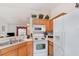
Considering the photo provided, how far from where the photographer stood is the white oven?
12.8 feet

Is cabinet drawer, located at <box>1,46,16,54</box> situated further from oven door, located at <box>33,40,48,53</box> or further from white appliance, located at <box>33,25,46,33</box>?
white appliance, located at <box>33,25,46,33</box>

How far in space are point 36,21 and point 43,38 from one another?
0.61 m

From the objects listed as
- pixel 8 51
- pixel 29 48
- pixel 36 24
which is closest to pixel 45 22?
pixel 36 24

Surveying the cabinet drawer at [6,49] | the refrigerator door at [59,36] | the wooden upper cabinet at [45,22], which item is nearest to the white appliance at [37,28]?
the wooden upper cabinet at [45,22]

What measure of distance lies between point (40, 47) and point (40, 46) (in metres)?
0.03

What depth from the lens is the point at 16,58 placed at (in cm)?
68

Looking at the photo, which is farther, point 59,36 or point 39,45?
point 39,45

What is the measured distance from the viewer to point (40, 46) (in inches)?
156

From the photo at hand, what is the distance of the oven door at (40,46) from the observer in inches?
154

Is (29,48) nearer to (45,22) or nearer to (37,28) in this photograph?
(37,28)

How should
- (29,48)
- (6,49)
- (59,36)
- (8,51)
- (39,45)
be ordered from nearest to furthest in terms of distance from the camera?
(59,36) → (6,49) → (8,51) → (29,48) → (39,45)

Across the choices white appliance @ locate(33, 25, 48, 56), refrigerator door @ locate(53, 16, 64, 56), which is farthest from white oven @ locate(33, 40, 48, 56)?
refrigerator door @ locate(53, 16, 64, 56)

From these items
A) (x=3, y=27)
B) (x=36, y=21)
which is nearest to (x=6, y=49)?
(x=36, y=21)

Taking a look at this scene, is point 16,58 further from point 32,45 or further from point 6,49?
point 32,45
